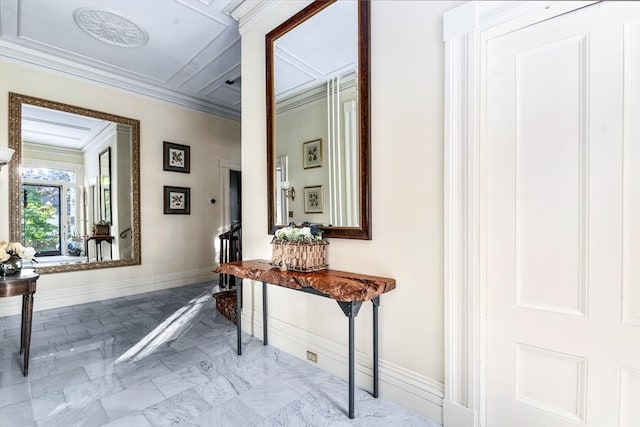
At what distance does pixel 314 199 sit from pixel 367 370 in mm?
1214

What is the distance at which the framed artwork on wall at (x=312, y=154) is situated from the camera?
7.46 feet

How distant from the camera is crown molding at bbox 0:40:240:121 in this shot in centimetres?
344

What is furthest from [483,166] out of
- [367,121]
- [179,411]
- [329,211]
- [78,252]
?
[78,252]

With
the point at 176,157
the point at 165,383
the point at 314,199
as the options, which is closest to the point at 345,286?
the point at 314,199

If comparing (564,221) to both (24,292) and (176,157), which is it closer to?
(24,292)

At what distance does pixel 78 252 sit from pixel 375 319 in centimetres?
399

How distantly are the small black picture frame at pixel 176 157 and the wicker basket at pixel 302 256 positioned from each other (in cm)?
334

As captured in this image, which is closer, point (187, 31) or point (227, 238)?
point (187, 31)

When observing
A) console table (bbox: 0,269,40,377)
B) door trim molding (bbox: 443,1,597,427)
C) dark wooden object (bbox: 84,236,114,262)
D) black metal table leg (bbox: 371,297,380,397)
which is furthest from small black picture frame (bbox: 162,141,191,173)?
door trim molding (bbox: 443,1,597,427)

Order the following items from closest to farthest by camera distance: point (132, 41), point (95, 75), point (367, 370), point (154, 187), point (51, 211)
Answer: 1. point (367, 370)
2. point (132, 41)
3. point (51, 211)
4. point (95, 75)
5. point (154, 187)

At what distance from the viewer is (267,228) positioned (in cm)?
271

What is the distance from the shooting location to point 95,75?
13.1ft

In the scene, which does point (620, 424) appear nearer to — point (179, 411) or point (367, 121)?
point (367, 121)

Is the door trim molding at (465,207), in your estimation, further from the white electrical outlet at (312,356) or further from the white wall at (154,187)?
the white wall at (154,187)
